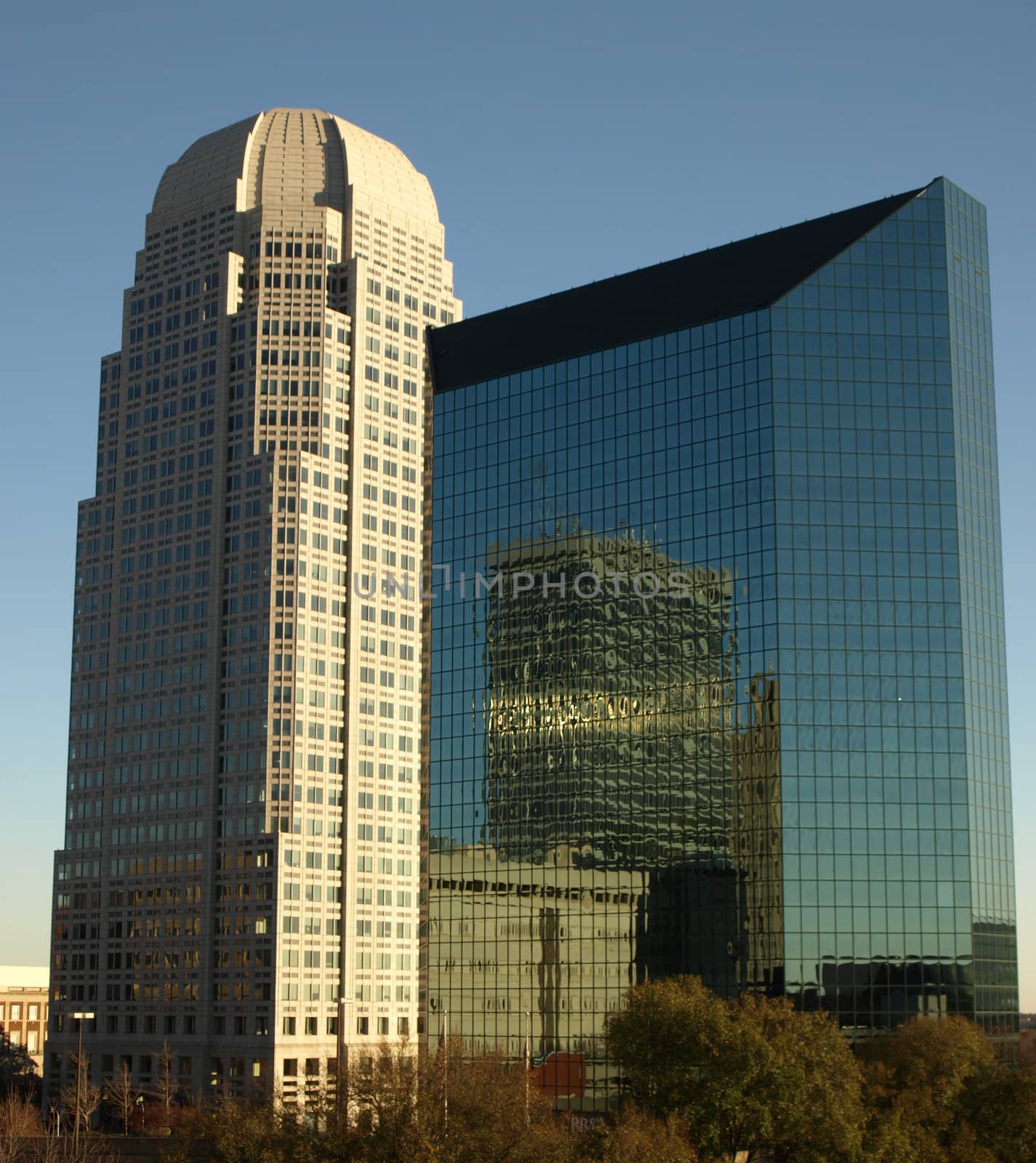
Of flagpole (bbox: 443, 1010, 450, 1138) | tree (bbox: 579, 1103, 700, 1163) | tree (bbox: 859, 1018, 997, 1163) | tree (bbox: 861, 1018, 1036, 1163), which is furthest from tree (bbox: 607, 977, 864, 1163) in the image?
flagpole (bbox: 443, 1010, 450, 1138)

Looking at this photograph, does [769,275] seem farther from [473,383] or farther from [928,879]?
[928,879]

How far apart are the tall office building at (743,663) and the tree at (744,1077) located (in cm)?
2672

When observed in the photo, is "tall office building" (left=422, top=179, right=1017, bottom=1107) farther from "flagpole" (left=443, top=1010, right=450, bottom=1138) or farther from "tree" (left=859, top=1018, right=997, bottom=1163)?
"flagpole" (left=443, top=1010, right=450, bottom=1138)

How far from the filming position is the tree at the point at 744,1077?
108 meters

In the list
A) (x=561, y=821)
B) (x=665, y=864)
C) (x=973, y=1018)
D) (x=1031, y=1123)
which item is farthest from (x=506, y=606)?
(x=1031, y=1123)

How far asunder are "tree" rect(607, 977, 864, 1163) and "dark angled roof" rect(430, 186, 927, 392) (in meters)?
68.2

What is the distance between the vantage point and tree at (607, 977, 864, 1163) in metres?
108

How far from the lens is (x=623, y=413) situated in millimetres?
165625

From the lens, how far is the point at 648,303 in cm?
16562

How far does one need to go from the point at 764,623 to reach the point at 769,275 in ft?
107

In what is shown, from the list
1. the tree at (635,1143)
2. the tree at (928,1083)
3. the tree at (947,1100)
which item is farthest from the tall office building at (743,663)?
the tree at (635,1143)

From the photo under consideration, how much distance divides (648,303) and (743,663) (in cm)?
3823

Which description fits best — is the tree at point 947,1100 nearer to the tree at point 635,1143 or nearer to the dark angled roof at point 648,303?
the tree at point 635,1143

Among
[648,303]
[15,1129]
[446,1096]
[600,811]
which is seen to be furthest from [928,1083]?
[648,303]
